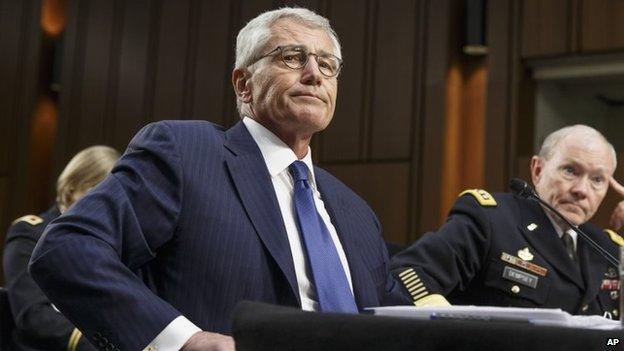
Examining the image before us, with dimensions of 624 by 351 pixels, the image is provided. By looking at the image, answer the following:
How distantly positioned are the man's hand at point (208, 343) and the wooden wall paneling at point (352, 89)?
5270 millimetres

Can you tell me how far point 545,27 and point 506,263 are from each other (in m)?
3.50

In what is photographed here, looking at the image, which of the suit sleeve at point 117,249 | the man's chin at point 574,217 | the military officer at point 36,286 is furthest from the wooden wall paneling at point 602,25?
the suit sleeve at point 117,249

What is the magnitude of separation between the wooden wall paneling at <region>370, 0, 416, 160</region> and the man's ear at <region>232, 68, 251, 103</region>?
14.2 feet

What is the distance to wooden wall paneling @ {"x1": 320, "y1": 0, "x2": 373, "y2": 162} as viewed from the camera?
22.0ft

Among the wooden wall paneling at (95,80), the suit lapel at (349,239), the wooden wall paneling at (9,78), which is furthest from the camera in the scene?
the wooden wall paneling at (9,78)

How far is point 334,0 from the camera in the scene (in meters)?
6.90

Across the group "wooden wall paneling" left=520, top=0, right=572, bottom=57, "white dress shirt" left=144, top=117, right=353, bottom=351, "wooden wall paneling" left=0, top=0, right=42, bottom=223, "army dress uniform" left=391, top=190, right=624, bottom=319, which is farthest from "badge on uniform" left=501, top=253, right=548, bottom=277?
"wooden wall paneling" left=0, top=0, right=42, bottom=223

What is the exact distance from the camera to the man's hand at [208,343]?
4.57 feet

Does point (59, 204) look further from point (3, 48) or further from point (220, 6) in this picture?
point (3, 48)

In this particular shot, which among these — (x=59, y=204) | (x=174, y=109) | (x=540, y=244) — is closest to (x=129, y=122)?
(x=174, y=109)

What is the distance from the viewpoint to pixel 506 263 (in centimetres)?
296

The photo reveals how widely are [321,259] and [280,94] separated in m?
0.44

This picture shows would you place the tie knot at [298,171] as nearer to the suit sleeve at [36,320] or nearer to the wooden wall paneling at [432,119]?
the suit sleeve at [36,320]

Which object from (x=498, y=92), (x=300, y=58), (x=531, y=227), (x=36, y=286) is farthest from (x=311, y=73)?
(x=498, y=92)
